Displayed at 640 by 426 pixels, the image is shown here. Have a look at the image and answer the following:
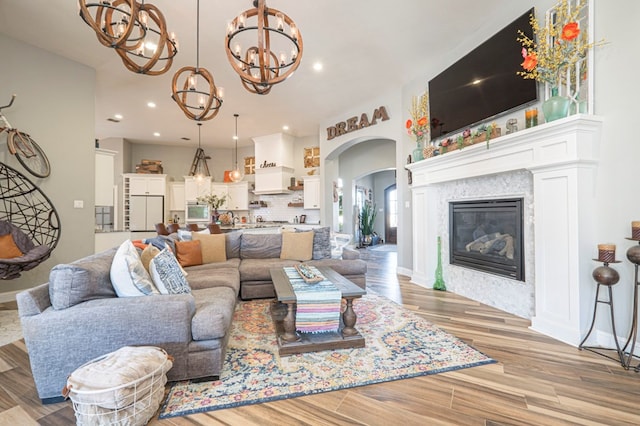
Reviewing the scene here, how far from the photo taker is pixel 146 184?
8828 mm

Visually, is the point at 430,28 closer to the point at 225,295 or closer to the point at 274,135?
the point at 225,295

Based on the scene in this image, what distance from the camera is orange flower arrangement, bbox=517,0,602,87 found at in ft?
8.22

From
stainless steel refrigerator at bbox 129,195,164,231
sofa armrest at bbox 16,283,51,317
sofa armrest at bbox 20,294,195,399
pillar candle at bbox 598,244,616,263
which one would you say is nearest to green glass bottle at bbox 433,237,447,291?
pillar candle at bbox 598,244,616,263

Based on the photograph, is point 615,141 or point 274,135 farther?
point 274,135

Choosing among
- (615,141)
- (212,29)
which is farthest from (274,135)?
(615,141)

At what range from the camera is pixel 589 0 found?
2477mm

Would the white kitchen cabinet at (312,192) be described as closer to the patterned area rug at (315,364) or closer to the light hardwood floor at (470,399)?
the patterned area rug at (315,364)

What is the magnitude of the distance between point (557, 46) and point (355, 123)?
3.96 meters

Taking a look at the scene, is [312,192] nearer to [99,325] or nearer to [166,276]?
[166,276]

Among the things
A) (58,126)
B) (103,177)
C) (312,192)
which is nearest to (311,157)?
(312,192)

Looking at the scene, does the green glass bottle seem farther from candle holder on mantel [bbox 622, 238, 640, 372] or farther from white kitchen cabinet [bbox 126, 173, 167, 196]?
white kitchen cabinet [bbox 126, 173, 167, 196]

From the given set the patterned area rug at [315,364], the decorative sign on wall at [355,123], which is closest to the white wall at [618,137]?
the patterned area rug at [315,364]

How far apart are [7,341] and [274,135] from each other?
22.3 ft

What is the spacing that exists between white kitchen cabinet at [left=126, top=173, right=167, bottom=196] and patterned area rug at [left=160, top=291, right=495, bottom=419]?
7453mm
